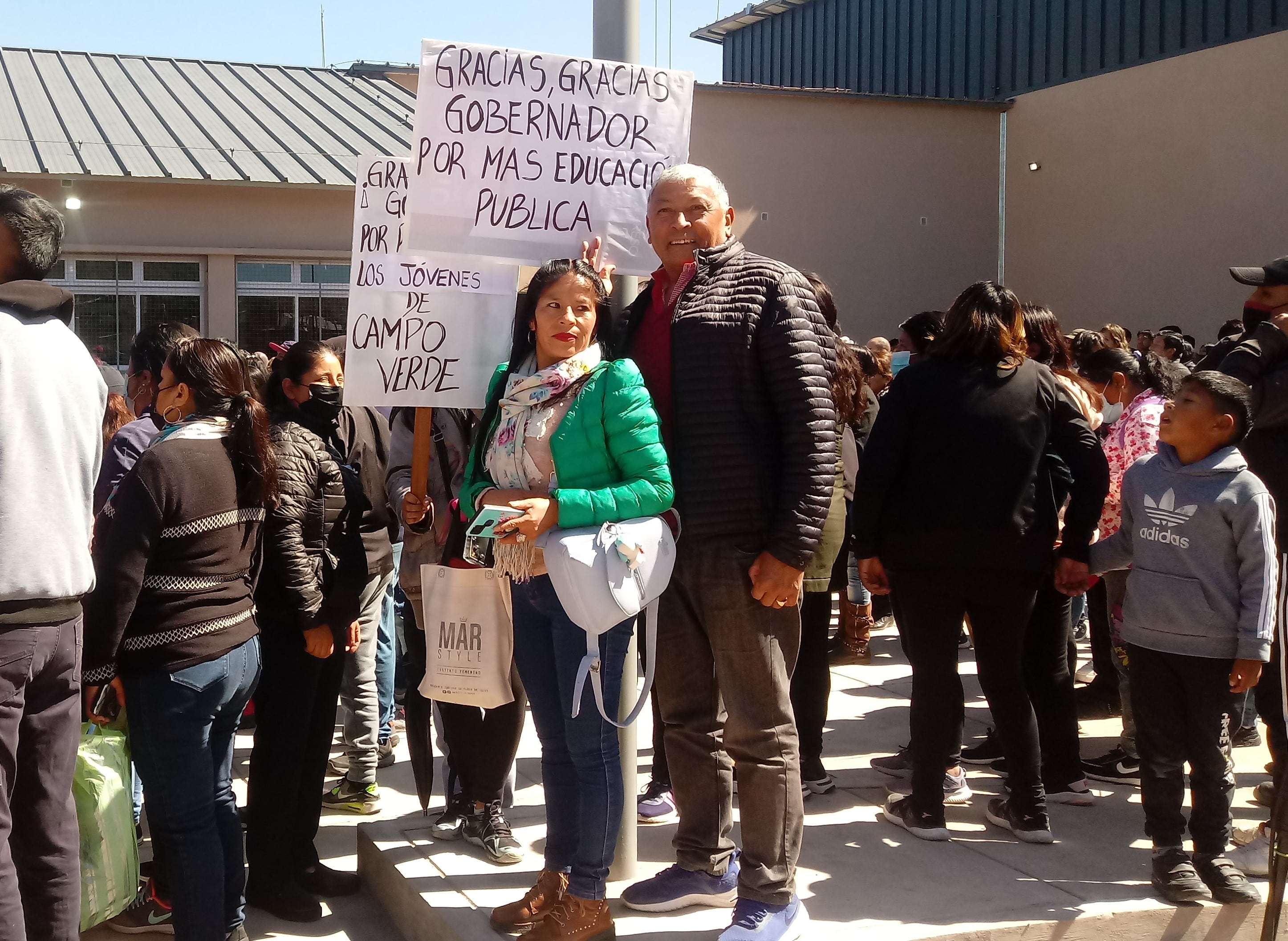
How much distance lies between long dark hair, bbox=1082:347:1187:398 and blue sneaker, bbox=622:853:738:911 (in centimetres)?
267

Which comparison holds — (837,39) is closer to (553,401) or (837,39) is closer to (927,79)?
(927,79)

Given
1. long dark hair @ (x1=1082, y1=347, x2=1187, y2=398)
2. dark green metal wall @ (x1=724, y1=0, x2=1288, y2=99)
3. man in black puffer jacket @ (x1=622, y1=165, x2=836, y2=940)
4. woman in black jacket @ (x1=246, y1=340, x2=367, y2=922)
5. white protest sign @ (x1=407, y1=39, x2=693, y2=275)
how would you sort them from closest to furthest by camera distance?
man in black puffer jacket @ (x1=622, y1=165, x2=836, y2=940) < white protest sign @ (x1=407, y1=39, x2=693, y2=275) < woman in black jacket @ (x1=246, y1=340, x2=367, y2=922) < long dark hair @ (x1=1082, y1=347, x2=1187, y2=398) < dark green metal wall @ (x1=724, y1=0, x2=1288, y2=99)

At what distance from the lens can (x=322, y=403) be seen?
14.3ft

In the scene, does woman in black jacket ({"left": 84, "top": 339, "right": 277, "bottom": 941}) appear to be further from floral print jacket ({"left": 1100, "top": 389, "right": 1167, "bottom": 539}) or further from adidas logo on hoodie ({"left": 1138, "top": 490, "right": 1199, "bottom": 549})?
floral print jacket ({"left": 1100, "top": 389, "right": 1167, "bottom": 539})

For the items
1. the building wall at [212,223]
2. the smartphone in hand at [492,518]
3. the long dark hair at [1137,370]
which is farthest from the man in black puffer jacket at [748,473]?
the building wall at [212,223]

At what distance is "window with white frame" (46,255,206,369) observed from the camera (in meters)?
13.4

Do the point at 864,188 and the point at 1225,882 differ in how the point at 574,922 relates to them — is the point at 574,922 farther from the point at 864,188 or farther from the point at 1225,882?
the point at 864,188

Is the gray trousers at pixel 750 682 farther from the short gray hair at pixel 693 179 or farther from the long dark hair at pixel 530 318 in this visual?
the short gray hair at pixel 693 179

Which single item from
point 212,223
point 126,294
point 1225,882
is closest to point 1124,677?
point 1225,882

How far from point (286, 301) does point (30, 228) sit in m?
11.4

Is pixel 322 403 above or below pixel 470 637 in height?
above

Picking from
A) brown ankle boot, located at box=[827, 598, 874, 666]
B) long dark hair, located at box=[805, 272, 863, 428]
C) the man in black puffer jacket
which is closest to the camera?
the man in black puffer jacket

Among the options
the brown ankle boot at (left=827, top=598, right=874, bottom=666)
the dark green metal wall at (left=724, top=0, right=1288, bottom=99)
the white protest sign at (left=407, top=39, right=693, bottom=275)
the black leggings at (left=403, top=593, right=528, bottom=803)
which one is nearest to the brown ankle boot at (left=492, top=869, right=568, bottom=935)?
the black leggings at (left=403, top=593, right=528, bottom=803)

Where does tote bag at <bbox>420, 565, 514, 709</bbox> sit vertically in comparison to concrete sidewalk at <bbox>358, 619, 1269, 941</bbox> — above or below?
above
